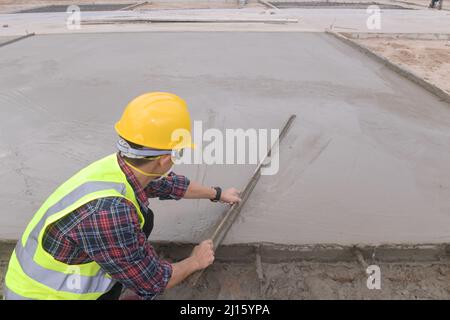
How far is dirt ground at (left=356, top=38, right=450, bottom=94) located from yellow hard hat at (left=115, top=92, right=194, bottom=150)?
19.1ft

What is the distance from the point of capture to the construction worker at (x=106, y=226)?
1439 millimetres

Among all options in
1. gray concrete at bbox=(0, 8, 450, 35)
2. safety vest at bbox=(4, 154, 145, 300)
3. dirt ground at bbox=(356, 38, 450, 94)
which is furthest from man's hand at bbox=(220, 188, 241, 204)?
gray concrete at bbox=(0, 8, 450, 35)

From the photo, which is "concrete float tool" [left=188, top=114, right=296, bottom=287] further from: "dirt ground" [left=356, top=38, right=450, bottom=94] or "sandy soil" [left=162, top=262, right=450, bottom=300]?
"dirt ground" [left=356, top=38, right=450, bottom=94]

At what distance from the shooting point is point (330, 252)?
2285mm

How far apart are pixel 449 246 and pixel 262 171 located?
143 cm

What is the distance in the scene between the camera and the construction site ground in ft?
7.41

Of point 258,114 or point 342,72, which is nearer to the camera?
point 258,114

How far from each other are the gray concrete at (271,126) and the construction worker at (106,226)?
2.74 ft

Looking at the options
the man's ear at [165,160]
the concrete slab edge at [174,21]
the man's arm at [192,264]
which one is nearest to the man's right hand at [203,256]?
the man's arm at [192,264]

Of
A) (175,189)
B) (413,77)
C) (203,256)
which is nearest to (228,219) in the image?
(175,189)

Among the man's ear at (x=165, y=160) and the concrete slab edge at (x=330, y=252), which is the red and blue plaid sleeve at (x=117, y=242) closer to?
the man's ear at (x=165, y=160)

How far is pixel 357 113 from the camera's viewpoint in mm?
4250
